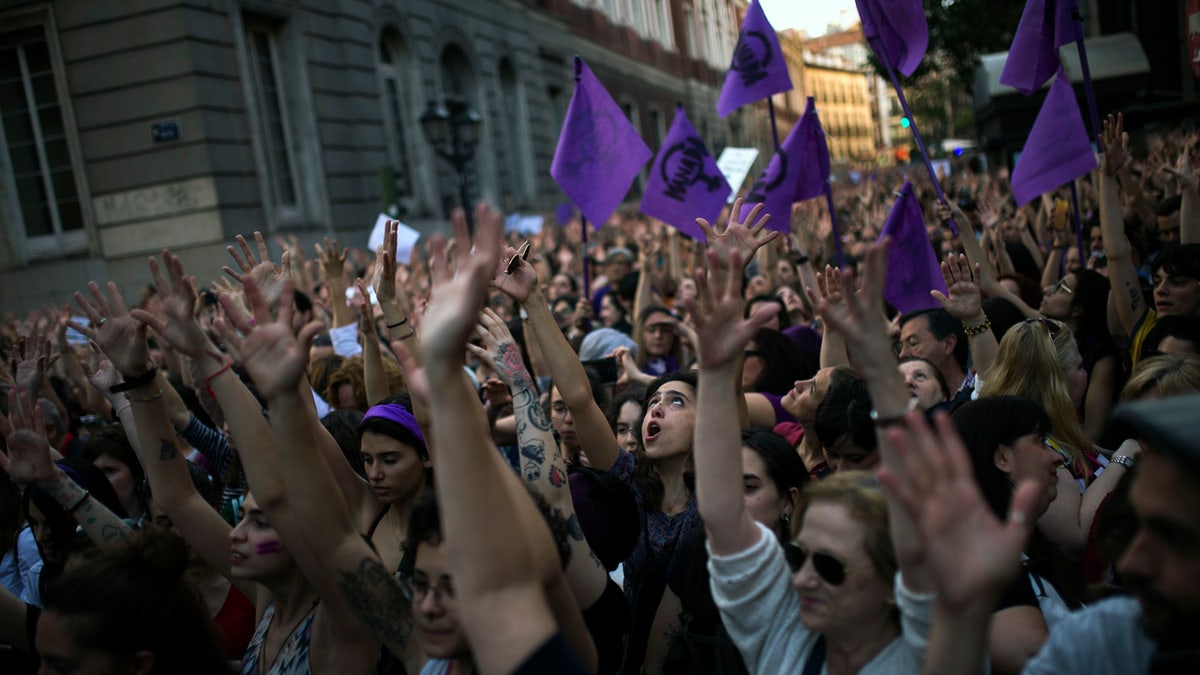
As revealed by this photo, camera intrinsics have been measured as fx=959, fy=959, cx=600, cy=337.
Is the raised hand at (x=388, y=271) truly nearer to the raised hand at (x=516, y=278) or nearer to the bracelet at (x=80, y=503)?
the raised hand at (x=516, y=278)

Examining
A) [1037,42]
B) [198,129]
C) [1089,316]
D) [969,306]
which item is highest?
[198,129]

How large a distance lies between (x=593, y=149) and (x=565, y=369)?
3624mm

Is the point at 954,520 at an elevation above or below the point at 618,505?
above

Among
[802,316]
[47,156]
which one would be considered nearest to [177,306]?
[802,316]

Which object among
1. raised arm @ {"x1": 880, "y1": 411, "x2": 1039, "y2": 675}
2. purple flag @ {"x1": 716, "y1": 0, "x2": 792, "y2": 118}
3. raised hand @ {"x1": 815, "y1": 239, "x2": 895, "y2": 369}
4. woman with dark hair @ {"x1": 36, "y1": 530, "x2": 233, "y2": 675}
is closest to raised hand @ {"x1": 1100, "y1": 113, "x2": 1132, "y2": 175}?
purple flag @ {"x1": 716, "y1": 0, "x2": 792, "y2": 118}

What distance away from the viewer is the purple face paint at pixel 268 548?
2857 mm

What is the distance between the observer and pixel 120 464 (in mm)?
4434

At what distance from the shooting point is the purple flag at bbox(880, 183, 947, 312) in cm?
538

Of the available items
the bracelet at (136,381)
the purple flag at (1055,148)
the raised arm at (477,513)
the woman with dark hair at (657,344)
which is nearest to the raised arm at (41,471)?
the bracelet at (136,381)

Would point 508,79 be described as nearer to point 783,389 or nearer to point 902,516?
point 783,389

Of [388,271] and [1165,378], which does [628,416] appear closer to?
[388,271]

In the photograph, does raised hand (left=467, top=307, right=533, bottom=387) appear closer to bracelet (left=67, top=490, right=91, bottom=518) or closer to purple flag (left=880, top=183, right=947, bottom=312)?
bracelet (left=67, top=490, right=91, bottom=518)

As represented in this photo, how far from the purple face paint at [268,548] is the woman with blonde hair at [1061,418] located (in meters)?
2.38

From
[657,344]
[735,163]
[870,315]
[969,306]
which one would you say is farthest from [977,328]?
[735,163]
